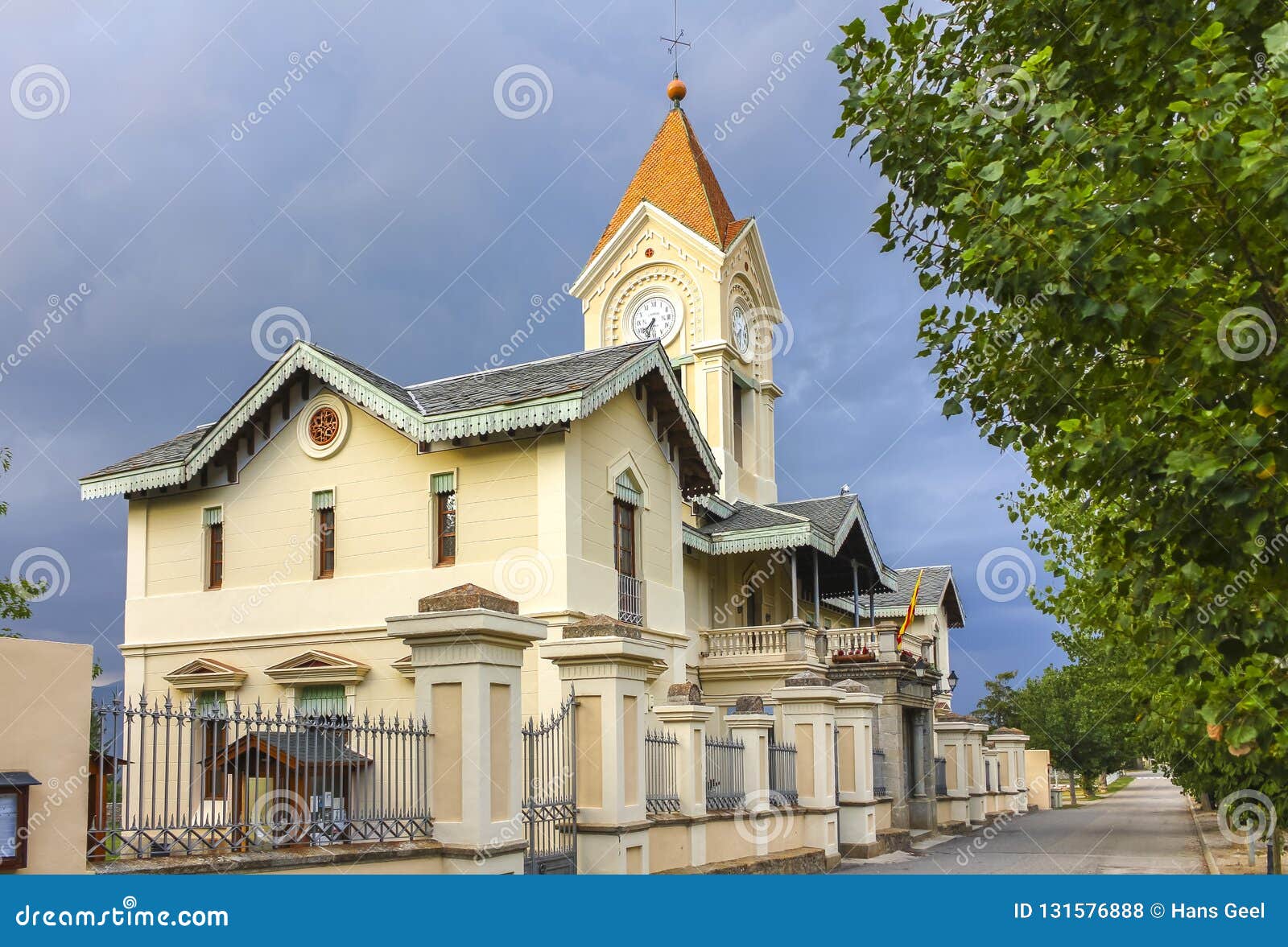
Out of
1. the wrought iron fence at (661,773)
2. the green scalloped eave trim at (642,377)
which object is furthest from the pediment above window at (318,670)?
the wrought iron fence at (661,773)

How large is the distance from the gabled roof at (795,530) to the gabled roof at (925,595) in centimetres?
1628

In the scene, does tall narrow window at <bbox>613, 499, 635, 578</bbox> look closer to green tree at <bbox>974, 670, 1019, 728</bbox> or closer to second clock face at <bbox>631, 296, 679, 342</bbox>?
second clock face at <bbox>631, 296, 679, 342</bbox>

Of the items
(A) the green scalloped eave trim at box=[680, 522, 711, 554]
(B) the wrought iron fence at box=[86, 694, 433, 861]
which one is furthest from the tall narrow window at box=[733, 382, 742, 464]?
(B) the wrought iron fence at box=[86, 694, 433, 861]

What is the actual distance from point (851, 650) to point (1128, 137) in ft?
73.0

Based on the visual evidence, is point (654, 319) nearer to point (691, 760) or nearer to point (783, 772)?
point (783, 772)

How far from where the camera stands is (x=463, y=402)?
19500mm

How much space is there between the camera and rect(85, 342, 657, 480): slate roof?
1900 cm

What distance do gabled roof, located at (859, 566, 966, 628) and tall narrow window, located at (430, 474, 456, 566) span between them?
29422 mm

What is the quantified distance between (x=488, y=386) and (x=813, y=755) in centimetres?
809

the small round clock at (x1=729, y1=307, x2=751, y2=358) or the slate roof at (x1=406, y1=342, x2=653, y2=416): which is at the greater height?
the small round clock at (x1=729, y1=307, x2=751, y2=358)

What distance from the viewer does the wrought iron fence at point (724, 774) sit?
1565 cm

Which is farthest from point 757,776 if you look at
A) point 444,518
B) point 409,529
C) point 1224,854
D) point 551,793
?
point 1224,854

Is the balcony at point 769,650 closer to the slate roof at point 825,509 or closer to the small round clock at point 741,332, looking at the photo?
the slate roof at point 825,509

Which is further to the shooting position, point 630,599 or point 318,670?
point 630,599
